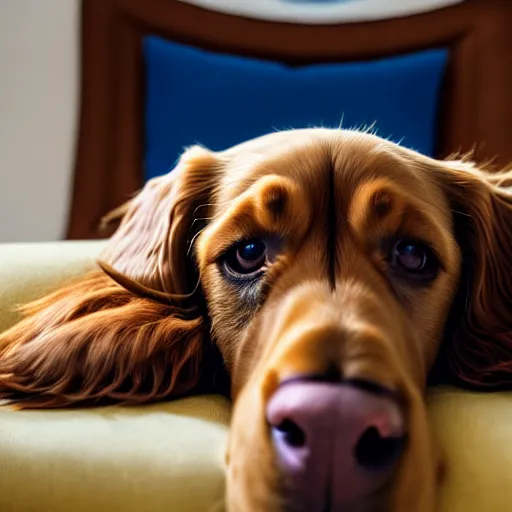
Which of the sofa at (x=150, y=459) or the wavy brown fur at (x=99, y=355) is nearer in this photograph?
the sofa at (x=150, y=459)

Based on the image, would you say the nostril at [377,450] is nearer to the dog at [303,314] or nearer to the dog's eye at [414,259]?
the dog at [303,314]

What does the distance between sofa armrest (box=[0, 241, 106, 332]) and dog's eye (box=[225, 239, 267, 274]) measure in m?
0.37

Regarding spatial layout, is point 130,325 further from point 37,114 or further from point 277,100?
point 37,114

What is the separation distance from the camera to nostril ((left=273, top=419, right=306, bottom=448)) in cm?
83

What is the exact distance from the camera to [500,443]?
3.04ft

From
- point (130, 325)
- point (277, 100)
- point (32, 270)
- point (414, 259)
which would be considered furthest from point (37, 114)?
point (414, 259)

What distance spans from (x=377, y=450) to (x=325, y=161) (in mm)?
549

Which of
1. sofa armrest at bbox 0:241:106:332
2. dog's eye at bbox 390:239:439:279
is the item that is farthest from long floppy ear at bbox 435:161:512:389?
sofa armrest at bbox 0:241:106:332

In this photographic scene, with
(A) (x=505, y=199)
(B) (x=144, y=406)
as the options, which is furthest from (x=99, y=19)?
(B) (x=144, y=406)

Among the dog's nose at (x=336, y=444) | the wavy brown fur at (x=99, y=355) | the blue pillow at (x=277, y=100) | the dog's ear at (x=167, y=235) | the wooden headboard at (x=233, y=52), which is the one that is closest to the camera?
the dog's nose at (x=336, y=444)

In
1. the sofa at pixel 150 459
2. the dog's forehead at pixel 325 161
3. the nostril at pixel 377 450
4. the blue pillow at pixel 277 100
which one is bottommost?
the sofa at pixel 150 459

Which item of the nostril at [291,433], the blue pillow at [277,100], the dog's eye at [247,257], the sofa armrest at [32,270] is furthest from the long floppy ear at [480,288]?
the blue pillow at [277,100]

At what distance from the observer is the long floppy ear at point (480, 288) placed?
4.13 ft

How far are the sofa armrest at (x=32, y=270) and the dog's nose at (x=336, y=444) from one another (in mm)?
735
